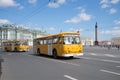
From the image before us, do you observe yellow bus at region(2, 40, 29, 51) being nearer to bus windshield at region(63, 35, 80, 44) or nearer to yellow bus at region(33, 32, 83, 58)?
yellow bus at region(33, 32, 83, 58)

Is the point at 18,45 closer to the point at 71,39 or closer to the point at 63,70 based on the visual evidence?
the point at 71,39

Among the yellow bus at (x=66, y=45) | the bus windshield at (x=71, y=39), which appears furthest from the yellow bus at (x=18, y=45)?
the bus windshield at (x=71, y=39)

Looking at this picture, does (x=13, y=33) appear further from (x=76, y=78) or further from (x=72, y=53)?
(x=76, y=78)

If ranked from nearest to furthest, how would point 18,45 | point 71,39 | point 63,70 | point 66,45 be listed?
point 63,70 < point 66,45 < point 71,39 < point 18,45

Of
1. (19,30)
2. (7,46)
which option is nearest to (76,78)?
(7,46)

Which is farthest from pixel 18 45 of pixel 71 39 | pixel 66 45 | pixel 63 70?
pixel 63 70

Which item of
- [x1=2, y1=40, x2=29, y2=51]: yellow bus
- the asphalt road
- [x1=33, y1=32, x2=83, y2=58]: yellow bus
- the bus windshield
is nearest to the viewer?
the asphalt road

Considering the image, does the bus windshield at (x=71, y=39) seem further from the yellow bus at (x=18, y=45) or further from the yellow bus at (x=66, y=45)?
the yellow bus at (x=18, y=45)

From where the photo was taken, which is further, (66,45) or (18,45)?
(18,45)

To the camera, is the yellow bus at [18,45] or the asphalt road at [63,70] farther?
the yellow bus at [18,45]

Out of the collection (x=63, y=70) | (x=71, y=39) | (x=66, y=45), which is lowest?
(x=63, y=70)

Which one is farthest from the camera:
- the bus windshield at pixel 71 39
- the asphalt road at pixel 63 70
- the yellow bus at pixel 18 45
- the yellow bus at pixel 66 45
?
the yellow bus at pixel 18 45

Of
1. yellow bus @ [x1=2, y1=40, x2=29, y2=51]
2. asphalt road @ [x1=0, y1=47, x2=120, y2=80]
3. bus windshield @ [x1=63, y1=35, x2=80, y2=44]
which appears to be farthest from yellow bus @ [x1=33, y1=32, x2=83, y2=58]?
A: yellow bus @ [x1=2, y1=40, x2=29, y2=51]

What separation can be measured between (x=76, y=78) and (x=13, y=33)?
13045 centimetres
